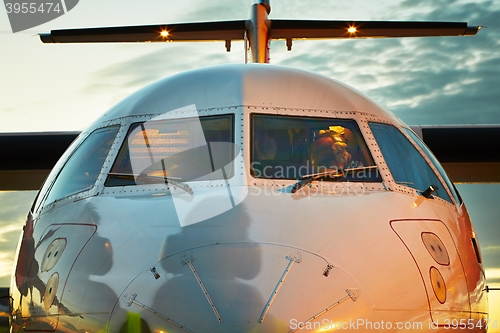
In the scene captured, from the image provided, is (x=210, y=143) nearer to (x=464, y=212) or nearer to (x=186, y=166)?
(x=186, y=166)

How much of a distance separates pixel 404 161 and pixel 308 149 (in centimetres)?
Result: 87

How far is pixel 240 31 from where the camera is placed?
489 inches

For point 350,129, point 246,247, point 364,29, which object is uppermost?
point 364,29

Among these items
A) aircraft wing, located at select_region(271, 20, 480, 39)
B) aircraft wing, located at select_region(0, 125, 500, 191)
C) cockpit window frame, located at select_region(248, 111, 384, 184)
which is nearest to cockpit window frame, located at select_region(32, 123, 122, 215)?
cockpit window frame, located at select_region(248, 111, 384, 184)

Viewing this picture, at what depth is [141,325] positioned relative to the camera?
3.99 meters

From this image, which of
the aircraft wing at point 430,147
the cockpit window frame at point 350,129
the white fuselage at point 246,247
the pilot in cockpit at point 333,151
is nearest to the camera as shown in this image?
the white fuselage at point 246,247

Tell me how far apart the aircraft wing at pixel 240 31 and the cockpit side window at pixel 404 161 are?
21.3 ft

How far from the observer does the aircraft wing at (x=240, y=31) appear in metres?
11.9

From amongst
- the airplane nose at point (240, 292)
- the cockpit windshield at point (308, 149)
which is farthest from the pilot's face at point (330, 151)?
the airplane nose at point (240, 292)

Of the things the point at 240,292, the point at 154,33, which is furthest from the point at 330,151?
the point at 154,33

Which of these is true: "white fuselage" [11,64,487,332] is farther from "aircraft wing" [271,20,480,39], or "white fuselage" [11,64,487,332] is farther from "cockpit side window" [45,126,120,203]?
"aircraft wing" [271,20,480,39]

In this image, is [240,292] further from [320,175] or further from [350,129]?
[350,129]

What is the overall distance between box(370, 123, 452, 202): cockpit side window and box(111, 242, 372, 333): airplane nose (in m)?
1.52

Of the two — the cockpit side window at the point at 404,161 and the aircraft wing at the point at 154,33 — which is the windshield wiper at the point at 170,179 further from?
the aircraft wing at the point at 154,33
